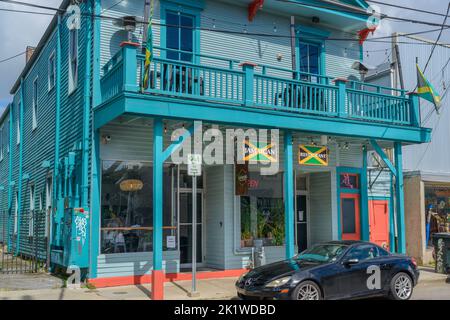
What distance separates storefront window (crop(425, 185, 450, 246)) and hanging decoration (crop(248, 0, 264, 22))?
9.44 m

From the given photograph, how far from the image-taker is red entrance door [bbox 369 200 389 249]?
18.4 meters

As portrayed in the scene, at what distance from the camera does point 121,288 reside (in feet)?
41.4

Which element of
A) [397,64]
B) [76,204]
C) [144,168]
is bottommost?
[76,204]

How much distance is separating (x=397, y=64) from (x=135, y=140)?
10666 mm

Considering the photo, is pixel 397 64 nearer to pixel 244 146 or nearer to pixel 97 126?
pixel 244 146

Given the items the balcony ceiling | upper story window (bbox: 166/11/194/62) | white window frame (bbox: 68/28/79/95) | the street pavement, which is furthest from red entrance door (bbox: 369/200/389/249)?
white window frame (bbox: 68/28/79/95)

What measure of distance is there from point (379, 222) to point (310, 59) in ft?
20.9

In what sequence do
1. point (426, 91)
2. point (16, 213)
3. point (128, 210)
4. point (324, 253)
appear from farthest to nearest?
point (16, 213) → point (426, 91) → point (128, 210) → point (324, 253)

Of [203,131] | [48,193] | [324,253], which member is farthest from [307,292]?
[48,193]

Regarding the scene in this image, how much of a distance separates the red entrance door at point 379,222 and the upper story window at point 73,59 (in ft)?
35.6

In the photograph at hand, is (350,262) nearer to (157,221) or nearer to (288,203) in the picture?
(288,203)

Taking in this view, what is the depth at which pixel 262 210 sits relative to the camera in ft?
53.0
